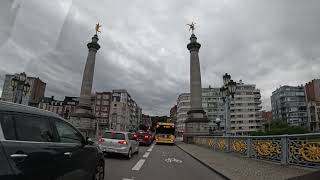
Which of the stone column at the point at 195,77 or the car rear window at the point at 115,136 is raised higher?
the stone column at the point at 195,77

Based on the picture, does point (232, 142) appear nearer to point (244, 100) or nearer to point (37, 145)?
point (37, 145)

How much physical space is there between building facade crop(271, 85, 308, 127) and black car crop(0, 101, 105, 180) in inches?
4975

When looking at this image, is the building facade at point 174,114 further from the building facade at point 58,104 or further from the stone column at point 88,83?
the stone column at point 88,83

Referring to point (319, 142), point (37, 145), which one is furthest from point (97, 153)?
point (319, 142)

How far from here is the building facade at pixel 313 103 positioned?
114750 mm

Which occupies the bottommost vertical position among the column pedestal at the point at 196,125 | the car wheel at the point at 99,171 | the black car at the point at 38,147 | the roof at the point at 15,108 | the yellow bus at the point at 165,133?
the car wheel at the point at 99,171

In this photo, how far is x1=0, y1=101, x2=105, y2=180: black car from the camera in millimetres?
3821

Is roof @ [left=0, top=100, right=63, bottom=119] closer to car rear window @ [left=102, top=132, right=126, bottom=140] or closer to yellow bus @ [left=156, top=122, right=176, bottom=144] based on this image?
car rear window @ [left=102, top=132, right=126, bottom=140]

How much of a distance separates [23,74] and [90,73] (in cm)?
3027

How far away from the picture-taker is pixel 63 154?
511 cm

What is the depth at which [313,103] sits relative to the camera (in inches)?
4584

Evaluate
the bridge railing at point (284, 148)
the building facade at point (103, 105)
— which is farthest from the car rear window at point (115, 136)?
the building facade at point (103, 105)

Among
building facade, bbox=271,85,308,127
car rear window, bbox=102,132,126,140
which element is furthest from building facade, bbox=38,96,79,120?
car rear window, bbox=102,132,126,140

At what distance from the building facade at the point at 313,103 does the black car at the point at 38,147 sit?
121 metres
